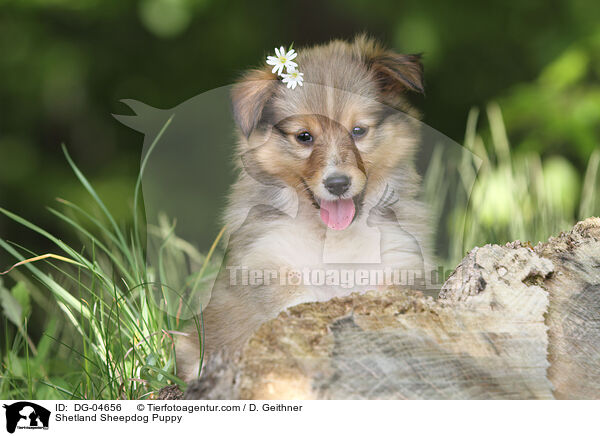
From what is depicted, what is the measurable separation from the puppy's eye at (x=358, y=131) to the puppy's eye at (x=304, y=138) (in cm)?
12

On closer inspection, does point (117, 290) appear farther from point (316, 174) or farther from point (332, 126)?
point (332, 126)

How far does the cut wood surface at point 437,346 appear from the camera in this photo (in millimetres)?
1457

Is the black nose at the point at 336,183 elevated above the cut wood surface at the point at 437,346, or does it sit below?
above

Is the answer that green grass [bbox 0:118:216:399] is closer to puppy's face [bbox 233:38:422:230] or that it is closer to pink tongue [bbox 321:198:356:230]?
puppy's face [bbox 233:38:422:230]

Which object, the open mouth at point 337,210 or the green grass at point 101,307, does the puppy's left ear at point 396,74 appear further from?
the green grass at point 101,307

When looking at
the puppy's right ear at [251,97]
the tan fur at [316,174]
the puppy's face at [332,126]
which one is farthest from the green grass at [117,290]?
the puppy's right ear at [251,97]

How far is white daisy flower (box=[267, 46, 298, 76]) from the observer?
6.25 feet

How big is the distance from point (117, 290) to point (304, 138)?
2.38 feet

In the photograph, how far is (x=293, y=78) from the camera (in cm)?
188
